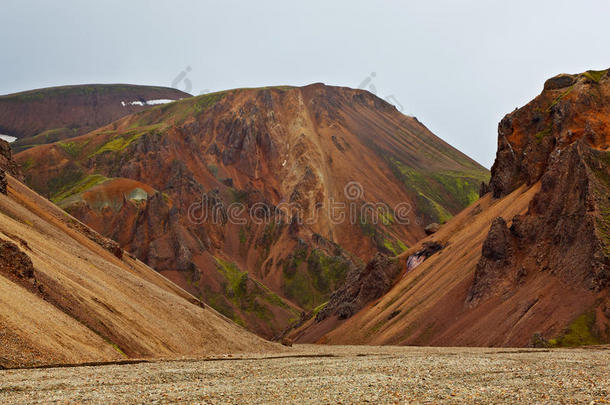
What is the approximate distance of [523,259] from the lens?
78.5m

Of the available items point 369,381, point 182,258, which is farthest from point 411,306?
point 182,258

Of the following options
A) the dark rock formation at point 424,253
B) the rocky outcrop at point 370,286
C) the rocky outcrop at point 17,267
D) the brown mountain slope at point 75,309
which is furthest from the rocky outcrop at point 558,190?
the rocky outcrop at point 17,267

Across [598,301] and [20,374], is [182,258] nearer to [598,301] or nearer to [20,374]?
[598,301]

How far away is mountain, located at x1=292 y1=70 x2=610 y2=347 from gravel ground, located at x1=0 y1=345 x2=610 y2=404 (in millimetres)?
28712

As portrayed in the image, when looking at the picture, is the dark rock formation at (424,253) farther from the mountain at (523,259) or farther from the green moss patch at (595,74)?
the green moss patch at (595,74)

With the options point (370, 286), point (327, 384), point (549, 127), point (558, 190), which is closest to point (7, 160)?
point (370, 286)

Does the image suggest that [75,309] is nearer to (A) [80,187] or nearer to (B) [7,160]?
(B) [7,160]

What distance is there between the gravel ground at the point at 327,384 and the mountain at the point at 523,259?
94.2 feet

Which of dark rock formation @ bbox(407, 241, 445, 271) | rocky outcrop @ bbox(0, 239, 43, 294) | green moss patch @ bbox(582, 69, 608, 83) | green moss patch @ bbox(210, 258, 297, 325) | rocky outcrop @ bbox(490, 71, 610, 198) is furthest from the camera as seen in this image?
green moss patch @ bbox(210, 258, 297, 325)

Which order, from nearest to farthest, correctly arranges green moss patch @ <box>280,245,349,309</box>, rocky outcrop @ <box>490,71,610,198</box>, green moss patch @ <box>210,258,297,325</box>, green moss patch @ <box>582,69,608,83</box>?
1. rocky outcrop @ <box>490,71,610,198</box>
2. green moss patch @ <box>582,69,608,83</box>
3. green moss patch @ <box>210,258,297,325</box>
4. green moss patch @ <box>280,245,349,309</box>

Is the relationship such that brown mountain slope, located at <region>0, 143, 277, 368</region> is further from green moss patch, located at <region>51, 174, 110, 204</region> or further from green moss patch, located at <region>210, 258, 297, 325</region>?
green moss patch, located at <region>51, 174, 110, 204</region>

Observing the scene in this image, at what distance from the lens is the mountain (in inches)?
2511

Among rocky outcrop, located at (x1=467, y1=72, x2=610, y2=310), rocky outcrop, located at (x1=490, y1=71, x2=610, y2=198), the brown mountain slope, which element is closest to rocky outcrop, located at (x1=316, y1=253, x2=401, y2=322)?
rocky outcrop, located at (x1=490, y1=71, x2=610, y2=198)

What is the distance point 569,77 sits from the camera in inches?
4026
